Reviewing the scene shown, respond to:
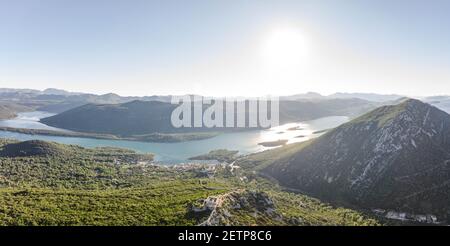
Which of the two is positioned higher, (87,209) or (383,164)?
(87,209)

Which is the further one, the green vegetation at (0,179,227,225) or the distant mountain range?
the distant mountain range

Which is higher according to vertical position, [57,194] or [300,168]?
[57,194]

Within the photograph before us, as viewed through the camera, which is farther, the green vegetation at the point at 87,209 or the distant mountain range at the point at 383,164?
the distant mountain range at the point at 383,164

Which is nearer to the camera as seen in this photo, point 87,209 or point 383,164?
point 87,209

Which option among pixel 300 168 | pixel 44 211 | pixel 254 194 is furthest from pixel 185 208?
pixel 300 168

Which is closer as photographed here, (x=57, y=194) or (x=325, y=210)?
(x=57, y=194)
